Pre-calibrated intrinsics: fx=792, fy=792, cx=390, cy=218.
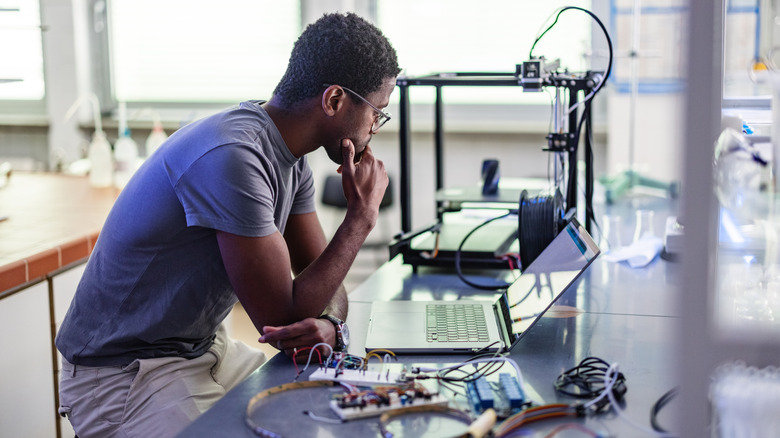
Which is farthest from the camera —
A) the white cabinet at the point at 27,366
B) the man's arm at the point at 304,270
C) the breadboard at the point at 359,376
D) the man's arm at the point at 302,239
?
the white cabinet at the point at 27,366

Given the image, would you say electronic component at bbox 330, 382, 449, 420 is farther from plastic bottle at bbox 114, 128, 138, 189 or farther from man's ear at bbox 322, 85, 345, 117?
plastic bottle at bbox 114, 128, 138, 189

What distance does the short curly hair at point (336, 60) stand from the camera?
54.2 inches

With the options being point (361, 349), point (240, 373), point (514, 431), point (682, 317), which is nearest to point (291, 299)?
point (361, 349)

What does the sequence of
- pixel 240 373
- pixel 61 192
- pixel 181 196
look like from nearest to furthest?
pixel 181 196, pixel 240 373, pixel 61 192

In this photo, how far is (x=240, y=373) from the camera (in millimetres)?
1562

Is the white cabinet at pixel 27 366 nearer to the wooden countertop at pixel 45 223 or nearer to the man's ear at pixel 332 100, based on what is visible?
the wooden countertop at pixel 45 223

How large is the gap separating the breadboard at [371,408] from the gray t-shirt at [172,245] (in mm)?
361

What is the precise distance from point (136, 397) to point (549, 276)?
0.74 metres

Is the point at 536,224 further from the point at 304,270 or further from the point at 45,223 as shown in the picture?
the point at 45,223

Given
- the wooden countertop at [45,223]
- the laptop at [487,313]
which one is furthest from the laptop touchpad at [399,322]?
the wooden countertop at [45,223]

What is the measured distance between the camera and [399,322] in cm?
138

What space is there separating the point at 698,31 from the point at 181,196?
0.90m

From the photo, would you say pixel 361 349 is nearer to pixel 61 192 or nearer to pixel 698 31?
pixel 698 31

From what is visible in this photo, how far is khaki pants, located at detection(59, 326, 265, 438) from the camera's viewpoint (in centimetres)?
134
